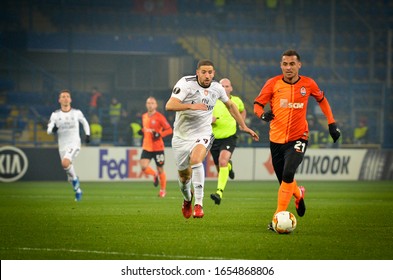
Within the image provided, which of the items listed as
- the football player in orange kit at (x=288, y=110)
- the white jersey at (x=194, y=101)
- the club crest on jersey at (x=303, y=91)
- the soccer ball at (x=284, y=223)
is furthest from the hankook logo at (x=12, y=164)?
the soccer ball at (x=284, y=223)

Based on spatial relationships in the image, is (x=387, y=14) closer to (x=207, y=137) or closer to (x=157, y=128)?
(x=157, y=128)

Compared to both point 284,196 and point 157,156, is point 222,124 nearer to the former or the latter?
point 157,156

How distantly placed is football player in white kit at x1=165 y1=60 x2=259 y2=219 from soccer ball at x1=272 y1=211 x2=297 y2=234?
1.98 metres

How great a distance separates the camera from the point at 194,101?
516 inches

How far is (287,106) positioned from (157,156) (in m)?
9.70

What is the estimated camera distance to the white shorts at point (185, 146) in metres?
13.3

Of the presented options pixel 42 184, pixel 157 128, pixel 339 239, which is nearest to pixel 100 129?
pixel 42 184

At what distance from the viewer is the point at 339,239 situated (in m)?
10.9

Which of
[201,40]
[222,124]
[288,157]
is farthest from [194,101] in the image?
[201,40]

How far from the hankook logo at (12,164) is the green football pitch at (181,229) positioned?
22.0 ft

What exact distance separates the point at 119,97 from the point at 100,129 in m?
6.35

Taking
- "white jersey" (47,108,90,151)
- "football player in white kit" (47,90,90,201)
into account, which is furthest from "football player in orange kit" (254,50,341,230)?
"white jersey" (47,108,90,151)

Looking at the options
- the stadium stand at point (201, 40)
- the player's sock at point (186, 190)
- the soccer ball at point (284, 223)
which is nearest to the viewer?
the soccer ball at point (284, 223)

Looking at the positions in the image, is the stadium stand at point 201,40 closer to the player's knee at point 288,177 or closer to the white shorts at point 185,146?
the white shorts at point 185,146
